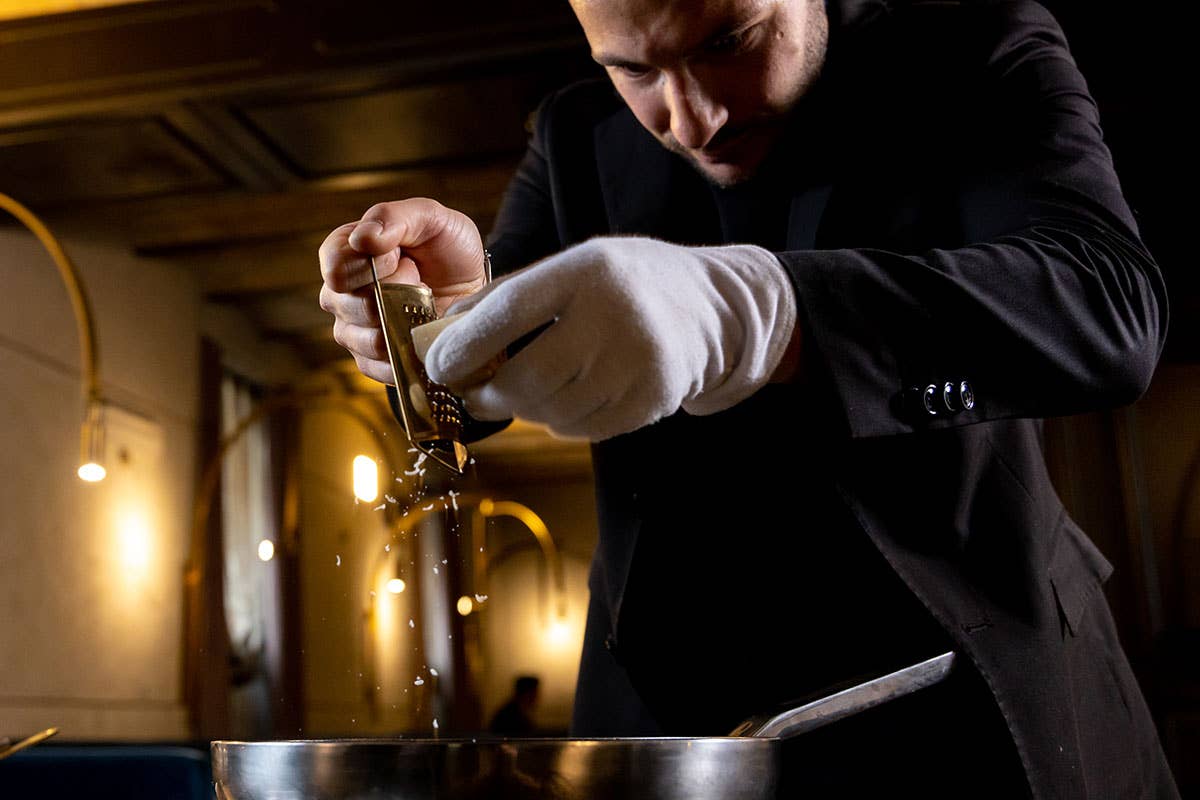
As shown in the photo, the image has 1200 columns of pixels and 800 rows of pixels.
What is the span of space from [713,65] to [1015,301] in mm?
358

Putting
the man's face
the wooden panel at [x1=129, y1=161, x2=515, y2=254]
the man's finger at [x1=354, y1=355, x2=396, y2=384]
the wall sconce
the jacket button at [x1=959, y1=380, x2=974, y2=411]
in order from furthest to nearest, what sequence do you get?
the wooden panel at [x1=129, y1=161, x2=515, y2=254] < the wall sconce < the man's face < the man's finger at [x1=354, y1=355, x2=396, y2=384] < the jacket button at [x1=959, y1=380, x2=974, y2=411]

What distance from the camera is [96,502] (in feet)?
13.3

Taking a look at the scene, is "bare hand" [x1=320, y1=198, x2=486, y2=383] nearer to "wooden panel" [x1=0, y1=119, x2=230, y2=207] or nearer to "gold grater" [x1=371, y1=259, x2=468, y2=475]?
"gold grater" [x1=371, y1=259, x2=468, y2=475]

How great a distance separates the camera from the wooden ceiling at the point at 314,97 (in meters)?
2.76

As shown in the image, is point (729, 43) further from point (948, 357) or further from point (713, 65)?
point (948, 357)

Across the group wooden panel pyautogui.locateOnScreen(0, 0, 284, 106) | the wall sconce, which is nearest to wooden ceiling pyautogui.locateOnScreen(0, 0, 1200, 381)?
wooden panel pyautogui.locateOnScreen(0, 0, 284, 106)

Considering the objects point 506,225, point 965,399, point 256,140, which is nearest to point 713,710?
point 965,399

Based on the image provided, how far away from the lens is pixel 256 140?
321cm

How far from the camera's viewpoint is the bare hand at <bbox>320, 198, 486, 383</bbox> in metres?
0.77

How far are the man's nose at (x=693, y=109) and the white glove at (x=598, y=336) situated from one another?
407 millimetres

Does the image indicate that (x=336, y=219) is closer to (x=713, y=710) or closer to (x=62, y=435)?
(x=62, y=435)

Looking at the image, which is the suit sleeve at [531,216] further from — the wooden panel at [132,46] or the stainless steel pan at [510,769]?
the wooden panel at [132,46]

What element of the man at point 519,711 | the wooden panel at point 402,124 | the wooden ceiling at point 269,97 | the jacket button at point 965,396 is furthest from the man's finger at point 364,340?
the man at point 519,711

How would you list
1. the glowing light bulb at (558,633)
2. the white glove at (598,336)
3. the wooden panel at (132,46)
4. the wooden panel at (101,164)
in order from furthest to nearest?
the glowing light bulb at (558,633) < the wooden panel at (101,164) < the wooden panel at (132,46) < the white glove at (598,336)
